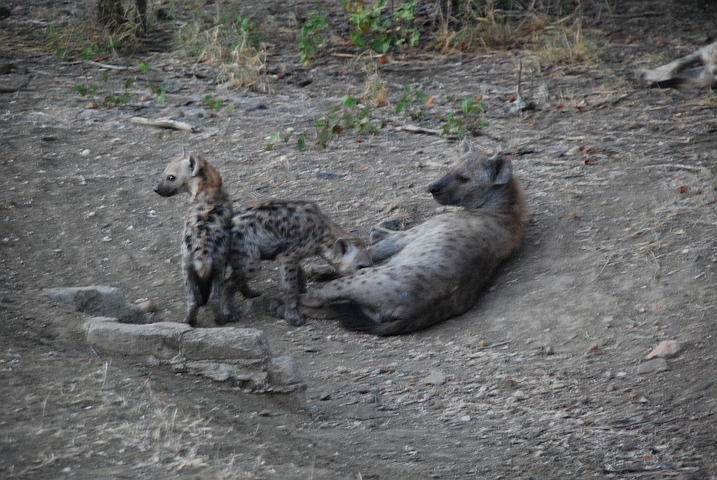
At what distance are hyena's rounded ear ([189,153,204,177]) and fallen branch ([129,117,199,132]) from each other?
2.28 meters

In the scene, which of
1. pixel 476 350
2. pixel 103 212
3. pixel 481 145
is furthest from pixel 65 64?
pixel 476 350

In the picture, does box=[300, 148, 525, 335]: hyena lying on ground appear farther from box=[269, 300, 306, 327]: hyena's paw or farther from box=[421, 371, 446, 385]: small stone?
box=[421, 371, 446, 385]: small stone

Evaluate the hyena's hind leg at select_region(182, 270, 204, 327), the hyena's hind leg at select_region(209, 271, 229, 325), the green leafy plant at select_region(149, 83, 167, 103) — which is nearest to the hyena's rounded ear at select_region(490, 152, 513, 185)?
the hyena's hind leg at select_region(209, 271, 229, 325)

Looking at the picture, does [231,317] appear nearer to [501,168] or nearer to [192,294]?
[192,294]

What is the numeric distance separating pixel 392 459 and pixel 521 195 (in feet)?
9.06

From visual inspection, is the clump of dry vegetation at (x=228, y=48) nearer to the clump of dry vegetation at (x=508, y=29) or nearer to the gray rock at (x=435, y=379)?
the clump of dry vegetation at (x=508, y=29)

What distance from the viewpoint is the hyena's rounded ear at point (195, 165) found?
16.9ft

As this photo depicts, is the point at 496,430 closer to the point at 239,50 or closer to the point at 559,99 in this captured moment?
the point at 559,99

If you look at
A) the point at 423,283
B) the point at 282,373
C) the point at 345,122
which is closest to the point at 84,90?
the point at 345,122

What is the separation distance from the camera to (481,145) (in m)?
6.82

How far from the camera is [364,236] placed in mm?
5785

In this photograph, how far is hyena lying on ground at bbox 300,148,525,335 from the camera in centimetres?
477

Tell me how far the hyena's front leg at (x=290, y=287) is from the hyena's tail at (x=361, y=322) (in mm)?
235

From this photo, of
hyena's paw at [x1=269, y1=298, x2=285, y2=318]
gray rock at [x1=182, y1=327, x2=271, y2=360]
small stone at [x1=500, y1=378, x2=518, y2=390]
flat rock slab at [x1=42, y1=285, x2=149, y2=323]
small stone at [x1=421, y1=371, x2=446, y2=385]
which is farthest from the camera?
hyena's paw at [x1=269, y1=298, x2=285, y2=318]
